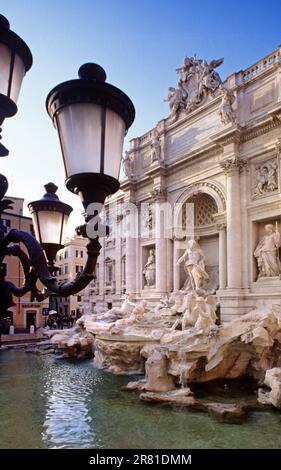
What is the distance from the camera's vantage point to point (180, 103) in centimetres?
1739

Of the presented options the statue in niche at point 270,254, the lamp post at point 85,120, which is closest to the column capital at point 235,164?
the statue in niche at point 270,254

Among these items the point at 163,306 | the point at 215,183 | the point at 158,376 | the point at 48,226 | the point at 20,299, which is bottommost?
the point at 158,376

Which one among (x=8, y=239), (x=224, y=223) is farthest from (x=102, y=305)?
(x=8, y=239)

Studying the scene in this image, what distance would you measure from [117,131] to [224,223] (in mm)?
12865

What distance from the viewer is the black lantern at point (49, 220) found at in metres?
3.38

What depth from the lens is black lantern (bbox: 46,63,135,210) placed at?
6.39ft

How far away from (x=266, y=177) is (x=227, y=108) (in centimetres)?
336

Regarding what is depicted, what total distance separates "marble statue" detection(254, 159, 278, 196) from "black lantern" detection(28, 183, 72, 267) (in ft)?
36.4

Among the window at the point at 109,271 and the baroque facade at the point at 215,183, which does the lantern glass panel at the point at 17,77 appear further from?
the window at the point at 109,271

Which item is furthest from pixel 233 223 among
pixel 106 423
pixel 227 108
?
pixel 106 423

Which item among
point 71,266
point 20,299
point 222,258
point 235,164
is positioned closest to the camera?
point 235,164

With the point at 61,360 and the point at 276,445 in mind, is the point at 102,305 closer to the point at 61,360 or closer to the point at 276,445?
the point at 61,360

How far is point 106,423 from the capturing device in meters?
6.87

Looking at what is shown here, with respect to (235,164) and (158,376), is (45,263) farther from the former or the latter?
(235,164)
